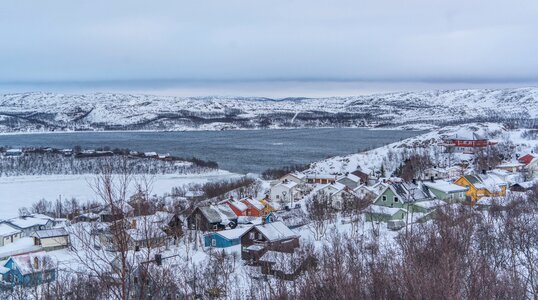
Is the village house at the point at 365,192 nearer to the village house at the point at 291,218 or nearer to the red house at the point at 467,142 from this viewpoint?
the village house at the point at 291,218

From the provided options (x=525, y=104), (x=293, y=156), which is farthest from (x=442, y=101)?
(x=293, y=156)

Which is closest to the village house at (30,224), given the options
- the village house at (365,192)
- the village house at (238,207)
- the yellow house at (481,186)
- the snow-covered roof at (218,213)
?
the snow-covered roof at (218,213)

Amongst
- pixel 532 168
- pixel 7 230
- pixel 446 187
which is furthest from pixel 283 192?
pixel 532 168

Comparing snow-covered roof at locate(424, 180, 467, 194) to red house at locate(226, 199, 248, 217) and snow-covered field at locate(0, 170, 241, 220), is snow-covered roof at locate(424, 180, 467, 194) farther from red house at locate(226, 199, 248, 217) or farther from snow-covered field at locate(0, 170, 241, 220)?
snow-covered field at locate(0, 170, 241, 220)

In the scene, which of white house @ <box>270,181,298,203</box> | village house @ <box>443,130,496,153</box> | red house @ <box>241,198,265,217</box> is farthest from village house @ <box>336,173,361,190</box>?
village house @ <box>443,130,496,153</box>

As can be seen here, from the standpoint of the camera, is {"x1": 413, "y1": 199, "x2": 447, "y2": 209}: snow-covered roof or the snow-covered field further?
the snow-covered field

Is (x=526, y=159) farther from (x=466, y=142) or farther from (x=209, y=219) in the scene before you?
(x=209, y=219)

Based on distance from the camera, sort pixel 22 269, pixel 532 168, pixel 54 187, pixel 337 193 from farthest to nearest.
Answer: pixel 54 187
pixel 532 168
pixel 337 193
pixel 22 269
